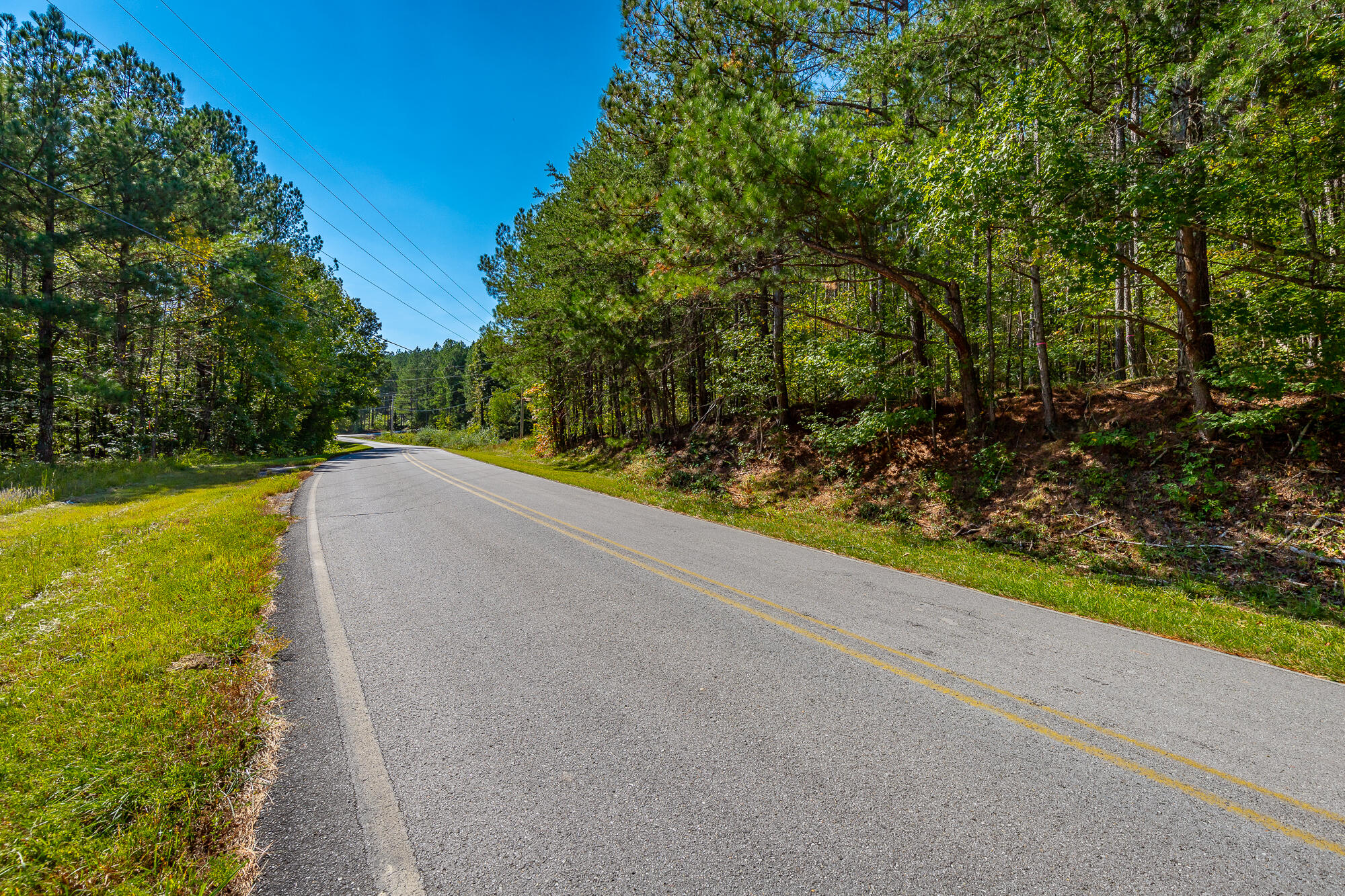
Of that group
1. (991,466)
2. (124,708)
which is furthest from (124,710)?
(991,466)

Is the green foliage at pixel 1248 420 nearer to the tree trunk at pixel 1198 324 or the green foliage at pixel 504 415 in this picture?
the tree trunk at pixel 1198 324

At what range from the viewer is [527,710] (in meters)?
3.01

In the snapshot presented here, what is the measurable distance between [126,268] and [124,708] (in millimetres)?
21144

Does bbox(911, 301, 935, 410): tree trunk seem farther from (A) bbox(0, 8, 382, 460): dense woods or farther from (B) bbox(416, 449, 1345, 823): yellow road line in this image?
(A) bbox(0, 8, 382, 460): dense woods

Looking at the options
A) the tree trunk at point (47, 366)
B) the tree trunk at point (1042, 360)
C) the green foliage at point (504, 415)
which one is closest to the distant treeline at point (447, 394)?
the green foliage at point (504, 415)

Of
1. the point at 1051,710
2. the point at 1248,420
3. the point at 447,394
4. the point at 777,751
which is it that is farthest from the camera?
the point at 447,394

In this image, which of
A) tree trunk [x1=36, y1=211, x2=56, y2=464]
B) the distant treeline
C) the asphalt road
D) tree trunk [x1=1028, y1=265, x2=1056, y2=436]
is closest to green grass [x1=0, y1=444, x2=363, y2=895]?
the asphalt road

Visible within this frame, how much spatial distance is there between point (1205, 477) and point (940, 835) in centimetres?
860

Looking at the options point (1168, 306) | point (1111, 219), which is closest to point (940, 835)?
point (1111, 219)

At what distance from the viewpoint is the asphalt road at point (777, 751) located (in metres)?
1.95

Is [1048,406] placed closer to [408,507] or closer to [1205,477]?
[1205,477]

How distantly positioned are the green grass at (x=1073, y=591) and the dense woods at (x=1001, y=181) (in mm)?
3061

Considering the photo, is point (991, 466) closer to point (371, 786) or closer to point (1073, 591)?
point (1073, 591)

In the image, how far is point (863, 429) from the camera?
35.7 ft
